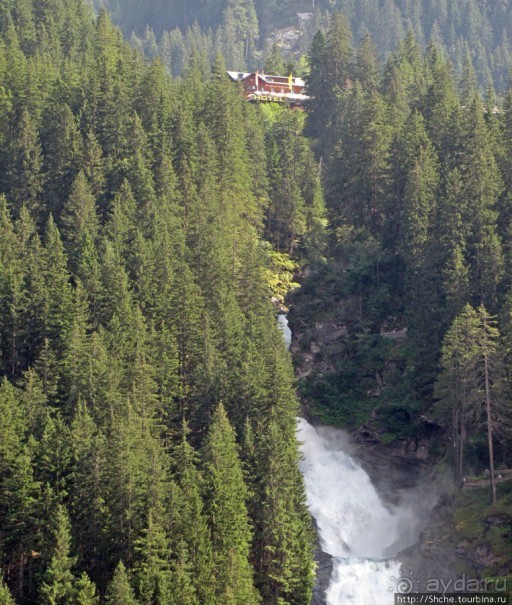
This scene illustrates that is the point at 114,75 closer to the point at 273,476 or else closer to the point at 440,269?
the point at 440,269

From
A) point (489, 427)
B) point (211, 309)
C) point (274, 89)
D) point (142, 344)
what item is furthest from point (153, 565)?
point (274, 89)

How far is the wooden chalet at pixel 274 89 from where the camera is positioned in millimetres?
137750

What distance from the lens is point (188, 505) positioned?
61594 millimetres

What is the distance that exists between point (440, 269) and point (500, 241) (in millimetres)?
4588

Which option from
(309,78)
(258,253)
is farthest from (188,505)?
(309,78)

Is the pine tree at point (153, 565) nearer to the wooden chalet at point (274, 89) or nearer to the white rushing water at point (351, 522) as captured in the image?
the white rushing water at point (351, 522)

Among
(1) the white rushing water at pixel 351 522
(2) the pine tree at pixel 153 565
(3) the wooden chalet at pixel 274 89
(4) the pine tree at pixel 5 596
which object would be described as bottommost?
(1) the white rushing water at pixel 351 522

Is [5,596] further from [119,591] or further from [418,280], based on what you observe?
[418,280]

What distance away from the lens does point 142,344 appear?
7219 centimetres

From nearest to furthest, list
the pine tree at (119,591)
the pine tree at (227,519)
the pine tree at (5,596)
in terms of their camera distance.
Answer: the pine tree at (5,596), the pine tree at (119,591), the pine tree at (227,519)

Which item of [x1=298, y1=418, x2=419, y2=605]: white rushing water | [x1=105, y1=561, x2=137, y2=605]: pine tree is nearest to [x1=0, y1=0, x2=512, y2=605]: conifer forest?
[x1=105, y1=561, x2=137, y2=605]: pine tree

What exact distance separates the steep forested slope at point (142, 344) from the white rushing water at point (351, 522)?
21.8 feet

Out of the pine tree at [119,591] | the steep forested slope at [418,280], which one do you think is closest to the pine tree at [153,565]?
the pine tree at [119,591]

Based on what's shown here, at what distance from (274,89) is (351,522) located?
242 feet
